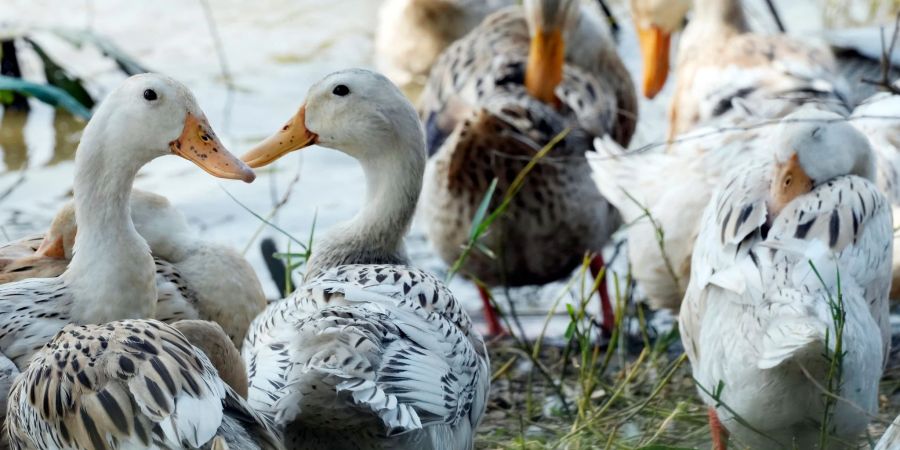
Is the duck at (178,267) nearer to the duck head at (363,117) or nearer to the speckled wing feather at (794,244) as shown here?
the duck head at (363,117)

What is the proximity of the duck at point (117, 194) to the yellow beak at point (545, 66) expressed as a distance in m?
2.55

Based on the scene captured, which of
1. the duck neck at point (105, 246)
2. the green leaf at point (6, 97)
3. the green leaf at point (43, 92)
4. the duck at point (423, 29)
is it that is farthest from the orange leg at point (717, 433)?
the duck at point (423, 29)

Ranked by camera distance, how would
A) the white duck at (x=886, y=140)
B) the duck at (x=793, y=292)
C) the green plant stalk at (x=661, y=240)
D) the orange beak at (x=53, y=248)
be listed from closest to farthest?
1. the duck at (x=793, y=292)
2. the orange beak at (x=53, y=248)
3. the green plant stalk at (x=661, y=240)
4. the white duck at (x=886, y=140)

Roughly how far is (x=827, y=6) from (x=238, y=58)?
398 centimetres

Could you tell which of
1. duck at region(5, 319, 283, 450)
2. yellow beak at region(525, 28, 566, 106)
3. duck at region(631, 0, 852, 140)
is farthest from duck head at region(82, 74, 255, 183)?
duck at region(631, 0, 852, 140)

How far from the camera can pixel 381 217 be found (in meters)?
4.80

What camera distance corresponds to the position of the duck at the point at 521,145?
6242 millimetres

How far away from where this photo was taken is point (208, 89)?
9078 millimetres

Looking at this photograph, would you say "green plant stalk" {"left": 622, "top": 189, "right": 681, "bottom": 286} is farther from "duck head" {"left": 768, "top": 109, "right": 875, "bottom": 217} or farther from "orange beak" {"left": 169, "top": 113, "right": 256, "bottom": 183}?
"orange beak" {"left": 169, "top": 113, "right": 256, "bottom": 183}

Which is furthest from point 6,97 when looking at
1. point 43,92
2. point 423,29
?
point 423,29

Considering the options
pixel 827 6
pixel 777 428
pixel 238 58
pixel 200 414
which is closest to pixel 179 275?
pixel 200 414

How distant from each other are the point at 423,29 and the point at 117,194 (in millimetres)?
5564

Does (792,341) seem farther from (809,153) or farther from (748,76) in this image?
(748,76)

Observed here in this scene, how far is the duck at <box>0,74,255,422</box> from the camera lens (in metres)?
4.24
